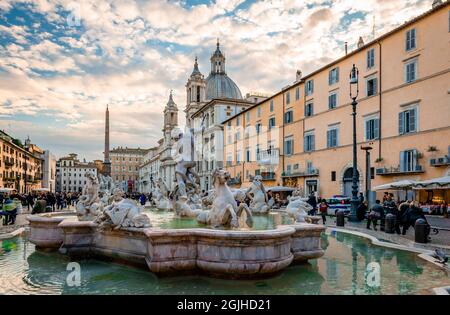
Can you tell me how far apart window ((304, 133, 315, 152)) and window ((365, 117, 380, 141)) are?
753 centimetres

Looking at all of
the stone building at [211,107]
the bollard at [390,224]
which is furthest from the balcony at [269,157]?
the bollard at [390,224]

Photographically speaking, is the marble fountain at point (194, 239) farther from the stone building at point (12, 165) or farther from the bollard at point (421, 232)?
the stone building at point (12, 165)

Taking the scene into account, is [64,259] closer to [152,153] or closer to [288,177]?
[288,177]

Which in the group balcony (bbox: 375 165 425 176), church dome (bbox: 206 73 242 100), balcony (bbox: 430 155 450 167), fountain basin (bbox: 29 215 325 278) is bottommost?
fountain basin (bbox: 29 215 325 278)

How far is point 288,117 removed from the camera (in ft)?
136

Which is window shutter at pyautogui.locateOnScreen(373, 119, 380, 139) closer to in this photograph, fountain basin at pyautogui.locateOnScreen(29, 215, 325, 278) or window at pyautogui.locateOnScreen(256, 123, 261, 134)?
window at pyautogui.locateOnScreen(256, 123, 261, 134)

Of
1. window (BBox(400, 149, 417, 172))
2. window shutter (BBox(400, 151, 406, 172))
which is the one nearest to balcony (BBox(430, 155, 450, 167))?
window (BBox(400, 149, 417, 172))

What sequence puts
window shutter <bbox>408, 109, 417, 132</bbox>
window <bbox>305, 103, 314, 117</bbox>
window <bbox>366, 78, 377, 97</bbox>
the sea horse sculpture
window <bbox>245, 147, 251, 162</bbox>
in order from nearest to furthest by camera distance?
the sea horse sculpture, window shutter <bbox>408, 109, 417, 132</bbox>, window <bbox>366, 78, 377, 97</bbox>, window <bbox>305, 103, 314, 117</bbox>, window <bbox>245, 147, 251, 162</bbox>

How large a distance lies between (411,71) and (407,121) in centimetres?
355

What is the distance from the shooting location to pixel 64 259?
781 centimetres

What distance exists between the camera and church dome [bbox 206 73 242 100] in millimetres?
82750

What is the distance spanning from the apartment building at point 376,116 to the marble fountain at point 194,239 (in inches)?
672

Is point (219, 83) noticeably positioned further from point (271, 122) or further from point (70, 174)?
point (70, 174)
